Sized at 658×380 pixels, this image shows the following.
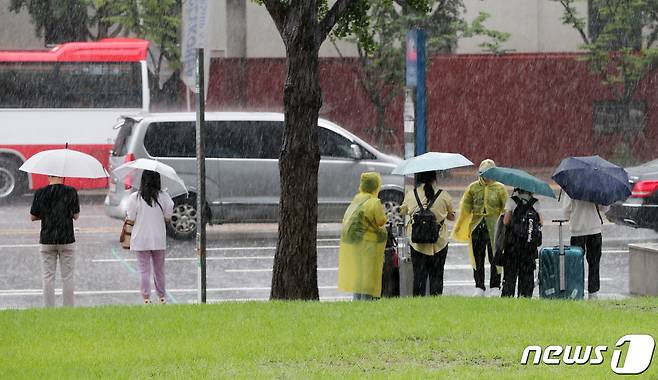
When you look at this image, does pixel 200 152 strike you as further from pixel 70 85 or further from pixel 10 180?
pixel 70 85

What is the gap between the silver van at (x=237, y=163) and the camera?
66.3 ft

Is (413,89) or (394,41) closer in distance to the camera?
(413,89)

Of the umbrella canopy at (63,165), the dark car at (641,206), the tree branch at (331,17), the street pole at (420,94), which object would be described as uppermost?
the tree branch at (331,17)

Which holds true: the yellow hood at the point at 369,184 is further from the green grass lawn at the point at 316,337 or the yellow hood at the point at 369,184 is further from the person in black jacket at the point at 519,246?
the person in black jacket at the point at 519,246

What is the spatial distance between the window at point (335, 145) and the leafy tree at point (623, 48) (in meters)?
13.9

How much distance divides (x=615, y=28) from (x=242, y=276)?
19600 mm

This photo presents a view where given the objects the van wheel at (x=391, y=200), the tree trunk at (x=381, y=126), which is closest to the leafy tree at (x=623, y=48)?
the tree trunk at (x=381, y=126)

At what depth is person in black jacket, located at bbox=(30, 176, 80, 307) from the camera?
12.6m

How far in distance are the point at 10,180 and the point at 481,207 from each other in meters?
16.4

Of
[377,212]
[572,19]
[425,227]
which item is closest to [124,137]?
[425,227]

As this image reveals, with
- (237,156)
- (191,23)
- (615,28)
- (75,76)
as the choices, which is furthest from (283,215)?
(615,28)

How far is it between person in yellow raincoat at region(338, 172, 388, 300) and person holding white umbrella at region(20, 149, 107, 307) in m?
2.78

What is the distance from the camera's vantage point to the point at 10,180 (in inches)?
1069

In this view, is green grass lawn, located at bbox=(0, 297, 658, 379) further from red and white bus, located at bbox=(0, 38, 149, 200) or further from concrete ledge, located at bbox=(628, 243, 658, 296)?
red and white bus, located at bbox=(0, 38, 149, 200)
